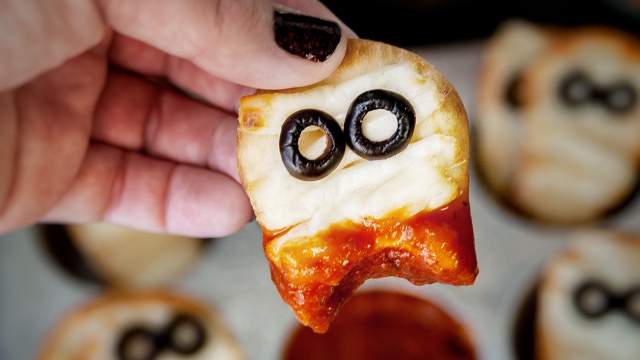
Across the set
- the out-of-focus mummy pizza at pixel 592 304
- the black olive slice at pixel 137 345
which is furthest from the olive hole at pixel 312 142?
the out-of-focus mummy pizza at pixel 592 304

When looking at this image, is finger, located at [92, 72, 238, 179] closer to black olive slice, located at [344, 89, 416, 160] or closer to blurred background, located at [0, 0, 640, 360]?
black olive slice, located at [344, 89, 416, 160]

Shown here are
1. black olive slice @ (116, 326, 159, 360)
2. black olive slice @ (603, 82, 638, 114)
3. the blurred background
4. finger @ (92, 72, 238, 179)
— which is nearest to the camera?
finger @ (92, 72, 238, 179)

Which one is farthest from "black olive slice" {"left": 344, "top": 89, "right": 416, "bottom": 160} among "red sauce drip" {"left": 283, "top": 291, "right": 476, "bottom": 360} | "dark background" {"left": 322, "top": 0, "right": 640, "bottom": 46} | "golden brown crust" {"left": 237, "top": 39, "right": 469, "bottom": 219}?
"dark background" {"left": 322, "top": 0, "right": 640, "bottom": 46}

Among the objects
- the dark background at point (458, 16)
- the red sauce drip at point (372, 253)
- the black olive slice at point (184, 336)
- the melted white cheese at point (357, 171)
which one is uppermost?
the melted white cheese at point (357, 171)

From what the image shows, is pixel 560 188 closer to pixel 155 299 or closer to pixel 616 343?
pixel 616 343

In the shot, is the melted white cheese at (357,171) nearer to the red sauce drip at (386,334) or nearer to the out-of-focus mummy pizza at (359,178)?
the out-of-focus mummy pizza at (359,178)
